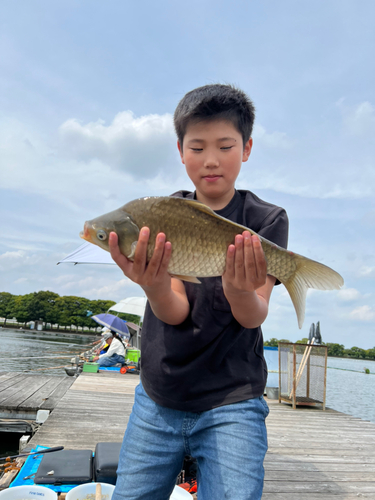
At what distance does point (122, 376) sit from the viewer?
12719 mm

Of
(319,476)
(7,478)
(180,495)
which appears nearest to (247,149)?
(180,495)

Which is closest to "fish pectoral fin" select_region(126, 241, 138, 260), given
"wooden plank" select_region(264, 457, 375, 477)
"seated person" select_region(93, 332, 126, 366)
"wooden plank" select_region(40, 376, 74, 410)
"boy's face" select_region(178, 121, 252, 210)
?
"boy's face" select_region(178, 121, 252, 210)

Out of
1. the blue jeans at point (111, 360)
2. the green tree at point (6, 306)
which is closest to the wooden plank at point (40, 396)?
the blue jeans at point (111, 360)

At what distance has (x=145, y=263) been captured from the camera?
5.24ft

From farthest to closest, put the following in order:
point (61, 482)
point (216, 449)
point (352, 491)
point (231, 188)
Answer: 1. point (352, 491)
2. point (61, 482)
3. point (231, 188)
4. point (216, 449)

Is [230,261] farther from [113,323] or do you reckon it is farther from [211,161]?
[113,323]

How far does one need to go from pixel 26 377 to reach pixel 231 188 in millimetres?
12975

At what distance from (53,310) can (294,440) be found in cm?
10711

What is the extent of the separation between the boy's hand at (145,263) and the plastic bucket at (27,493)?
2417 millimetres

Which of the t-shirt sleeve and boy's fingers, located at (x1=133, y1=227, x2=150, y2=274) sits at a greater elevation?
the t-shirt sleeve

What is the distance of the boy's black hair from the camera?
2.02 metres

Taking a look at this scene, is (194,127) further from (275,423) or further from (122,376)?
(122,376)

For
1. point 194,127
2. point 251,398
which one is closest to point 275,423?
point 251,398

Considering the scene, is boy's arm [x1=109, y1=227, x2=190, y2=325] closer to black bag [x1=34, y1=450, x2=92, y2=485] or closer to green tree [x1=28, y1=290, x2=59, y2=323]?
black bag [x1=34, y1=450, x2=92, y2=485]
